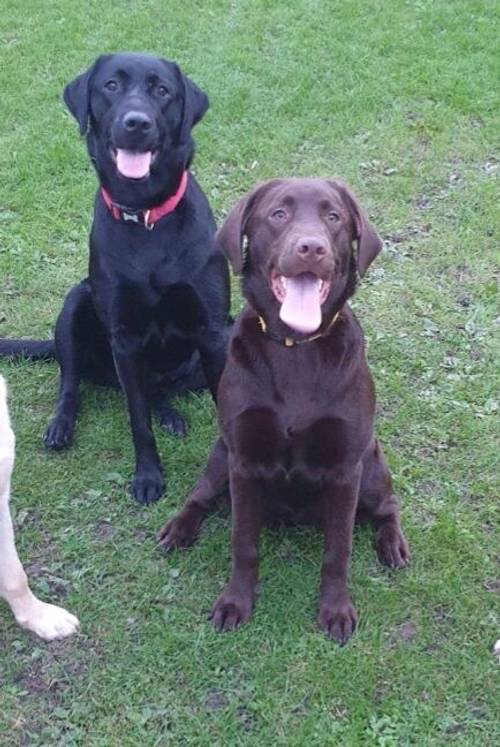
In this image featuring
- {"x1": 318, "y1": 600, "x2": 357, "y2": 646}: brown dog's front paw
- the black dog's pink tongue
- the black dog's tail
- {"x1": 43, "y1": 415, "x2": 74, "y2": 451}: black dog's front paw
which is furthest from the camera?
the black dog's tail

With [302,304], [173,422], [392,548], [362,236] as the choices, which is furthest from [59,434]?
[362,236]

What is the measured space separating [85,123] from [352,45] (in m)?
3.91

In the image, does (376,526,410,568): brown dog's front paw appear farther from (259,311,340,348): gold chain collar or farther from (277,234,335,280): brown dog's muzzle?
(277,234,335,280): brown dog's muzzle

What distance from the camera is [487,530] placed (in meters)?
3.22

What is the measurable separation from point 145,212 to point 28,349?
1.12 m

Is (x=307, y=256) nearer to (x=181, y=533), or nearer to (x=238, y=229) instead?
(x=238, y=229)

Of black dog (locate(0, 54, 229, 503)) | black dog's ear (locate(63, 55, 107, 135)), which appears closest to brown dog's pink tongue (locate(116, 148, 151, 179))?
A: black dog (locate(0, 54, 229, 503))

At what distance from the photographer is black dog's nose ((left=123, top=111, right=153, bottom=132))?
299 centimetres

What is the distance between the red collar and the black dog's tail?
967 millimetres

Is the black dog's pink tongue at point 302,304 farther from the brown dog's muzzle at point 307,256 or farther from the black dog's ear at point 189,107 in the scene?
the black dog's ear at point 189,107

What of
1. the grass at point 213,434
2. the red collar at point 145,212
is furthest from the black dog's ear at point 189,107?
the grass at point 213,434

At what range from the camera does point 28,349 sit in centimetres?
399

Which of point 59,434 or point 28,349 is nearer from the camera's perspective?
point 59,434

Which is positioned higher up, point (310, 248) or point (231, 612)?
point (310, 248)
